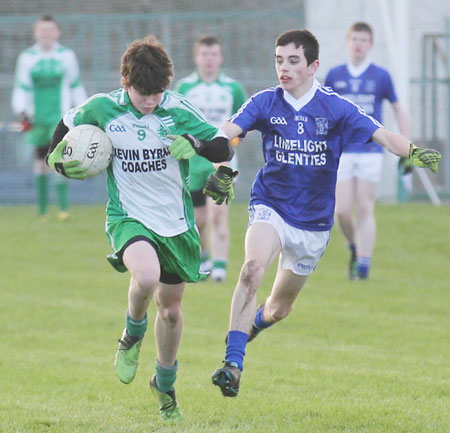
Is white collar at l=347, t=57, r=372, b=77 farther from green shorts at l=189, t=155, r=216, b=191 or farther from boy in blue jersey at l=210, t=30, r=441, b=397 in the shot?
boy in blue jersey at l=210, t=30, r=441, b=397

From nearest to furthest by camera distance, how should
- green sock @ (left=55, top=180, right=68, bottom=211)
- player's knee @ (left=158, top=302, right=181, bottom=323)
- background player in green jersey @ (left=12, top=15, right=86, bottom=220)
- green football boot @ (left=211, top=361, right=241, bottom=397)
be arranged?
green football boot @ (left=211, top=361, right=241, bottom=397), player's knee @ (left=158, top=302, right=181, bottom=323), background player in green jersey @ (left=12, top=15, right=86, bottom=220), green sock @ (left=55, top=180, right=68, bottom=211)

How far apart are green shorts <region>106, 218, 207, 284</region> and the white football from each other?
35cm

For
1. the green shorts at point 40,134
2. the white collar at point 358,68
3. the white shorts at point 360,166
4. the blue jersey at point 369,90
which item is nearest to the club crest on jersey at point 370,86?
the blue jersey at point 369,90

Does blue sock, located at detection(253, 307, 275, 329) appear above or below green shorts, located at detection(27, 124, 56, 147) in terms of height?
below

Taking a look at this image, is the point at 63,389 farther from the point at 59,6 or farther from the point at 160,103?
the point at 59,6

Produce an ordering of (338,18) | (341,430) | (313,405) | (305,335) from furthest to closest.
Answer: (338,18)
(305,335)
(313,405)
(341,430)

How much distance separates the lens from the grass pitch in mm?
6117

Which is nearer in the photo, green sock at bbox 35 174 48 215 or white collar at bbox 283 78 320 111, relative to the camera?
white collar at bbox 283 78 320 111

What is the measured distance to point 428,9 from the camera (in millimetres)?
19328

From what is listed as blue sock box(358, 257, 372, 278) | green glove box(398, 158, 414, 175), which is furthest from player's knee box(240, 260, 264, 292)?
blue sock box(358, 257, 372, 278)

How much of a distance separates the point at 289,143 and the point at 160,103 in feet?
3.25

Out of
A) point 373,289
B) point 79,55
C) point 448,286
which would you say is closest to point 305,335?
point 373,289

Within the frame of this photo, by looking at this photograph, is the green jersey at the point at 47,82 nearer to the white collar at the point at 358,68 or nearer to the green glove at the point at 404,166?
the white collar at the point at 358,68

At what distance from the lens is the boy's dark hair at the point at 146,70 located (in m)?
5.75
